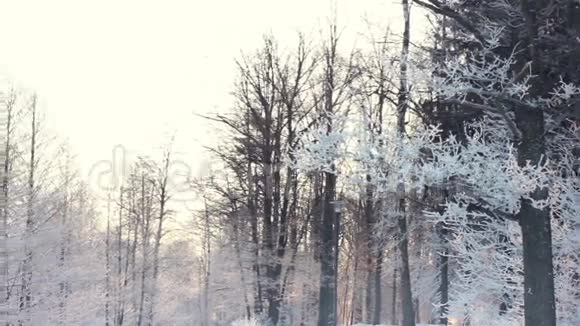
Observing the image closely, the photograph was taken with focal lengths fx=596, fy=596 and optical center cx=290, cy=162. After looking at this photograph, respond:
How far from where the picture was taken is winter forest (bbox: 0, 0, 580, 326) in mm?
7859

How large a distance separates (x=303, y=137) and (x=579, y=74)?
12.4 ft

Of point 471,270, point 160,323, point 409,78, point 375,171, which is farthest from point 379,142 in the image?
point 160,323

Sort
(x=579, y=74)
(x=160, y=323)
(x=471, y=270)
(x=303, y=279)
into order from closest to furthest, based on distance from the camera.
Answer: (x=579, y=74) < (x=471, y=270) < (x=303, y=279) < (x=160, y=323)

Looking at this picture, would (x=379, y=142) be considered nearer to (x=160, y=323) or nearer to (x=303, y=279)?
(x=303, y=279)

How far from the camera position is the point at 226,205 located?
2308cm

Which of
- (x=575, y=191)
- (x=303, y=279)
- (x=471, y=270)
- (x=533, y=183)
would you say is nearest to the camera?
(x=533, y=183)

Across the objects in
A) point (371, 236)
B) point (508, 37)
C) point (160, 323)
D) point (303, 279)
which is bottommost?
point (160, 323)

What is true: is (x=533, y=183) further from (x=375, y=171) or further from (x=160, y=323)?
(x=160, y=323)

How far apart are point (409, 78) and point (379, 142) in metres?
0.96

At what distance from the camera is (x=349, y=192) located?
2441 centimetres

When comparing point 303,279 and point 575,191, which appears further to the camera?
point 303,279

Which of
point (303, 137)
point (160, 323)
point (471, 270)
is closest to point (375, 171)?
point (303, 137)

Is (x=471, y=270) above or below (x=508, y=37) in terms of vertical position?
below

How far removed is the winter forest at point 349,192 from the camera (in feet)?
25.8
